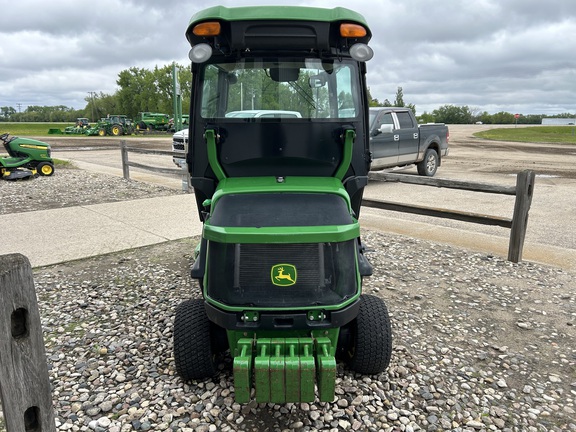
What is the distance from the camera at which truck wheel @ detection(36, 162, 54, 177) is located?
11656 mm

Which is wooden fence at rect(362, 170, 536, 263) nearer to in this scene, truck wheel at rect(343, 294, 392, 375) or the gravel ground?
the gravel ground

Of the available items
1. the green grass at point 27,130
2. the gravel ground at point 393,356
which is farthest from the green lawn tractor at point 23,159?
the green grass at point 27,130

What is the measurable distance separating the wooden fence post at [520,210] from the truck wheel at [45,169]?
11.1m

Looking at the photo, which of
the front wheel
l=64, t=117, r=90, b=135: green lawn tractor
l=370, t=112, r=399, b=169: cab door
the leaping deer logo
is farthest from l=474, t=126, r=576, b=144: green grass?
l=64, t=117, r=90, b=135: green lawn tractor

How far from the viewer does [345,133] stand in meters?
2.96

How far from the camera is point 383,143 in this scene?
35.2 feet

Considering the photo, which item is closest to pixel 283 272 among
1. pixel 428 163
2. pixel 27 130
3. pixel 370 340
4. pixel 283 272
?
pixel 283 272

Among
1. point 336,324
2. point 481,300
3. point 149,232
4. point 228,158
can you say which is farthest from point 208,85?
point 149,232

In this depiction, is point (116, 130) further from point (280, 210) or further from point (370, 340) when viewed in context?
point (370, 340)

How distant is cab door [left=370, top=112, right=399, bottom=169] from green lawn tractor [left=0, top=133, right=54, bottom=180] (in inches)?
331

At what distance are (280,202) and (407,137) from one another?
951cm

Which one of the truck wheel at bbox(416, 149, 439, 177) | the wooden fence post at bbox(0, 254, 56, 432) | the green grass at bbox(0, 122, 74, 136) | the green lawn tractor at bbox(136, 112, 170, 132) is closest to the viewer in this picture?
the wooden fence post at bbox(0, 254, 56, 432)

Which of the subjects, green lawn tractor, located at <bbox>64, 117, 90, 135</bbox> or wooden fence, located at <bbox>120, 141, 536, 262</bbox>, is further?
green lawn tractor, located at <bbox>64, 117, 90, 135</bbox>

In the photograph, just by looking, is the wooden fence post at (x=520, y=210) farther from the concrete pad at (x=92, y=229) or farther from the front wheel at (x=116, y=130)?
the front wheel at (x=116, y=130)
